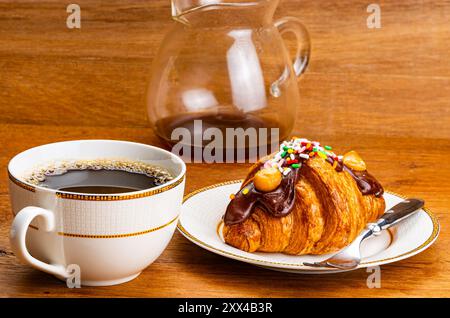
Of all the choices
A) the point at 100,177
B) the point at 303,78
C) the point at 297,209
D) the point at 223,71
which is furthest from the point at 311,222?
the point at 303,78

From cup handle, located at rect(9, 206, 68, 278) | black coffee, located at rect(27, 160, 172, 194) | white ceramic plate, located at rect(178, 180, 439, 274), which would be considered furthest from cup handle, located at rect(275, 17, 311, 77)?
cup handle, located at rect(9, 206, 68, 278)

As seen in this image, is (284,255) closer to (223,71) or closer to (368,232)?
(368,232)

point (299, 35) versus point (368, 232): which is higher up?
point (299, 35)

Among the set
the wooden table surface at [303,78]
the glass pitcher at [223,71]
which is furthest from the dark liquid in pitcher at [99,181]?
the wooden table surface at [303,78]

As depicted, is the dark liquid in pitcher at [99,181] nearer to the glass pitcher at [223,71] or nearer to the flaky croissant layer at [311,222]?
the flaky croissant layer at [311,222]

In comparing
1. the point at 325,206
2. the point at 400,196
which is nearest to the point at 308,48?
the point at 400,196

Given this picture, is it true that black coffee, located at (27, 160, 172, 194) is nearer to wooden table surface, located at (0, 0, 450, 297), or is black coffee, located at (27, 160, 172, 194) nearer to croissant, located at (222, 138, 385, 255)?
croissant, located at (222, 138, 385, 255)

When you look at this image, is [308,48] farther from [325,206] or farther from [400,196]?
[325,206]
